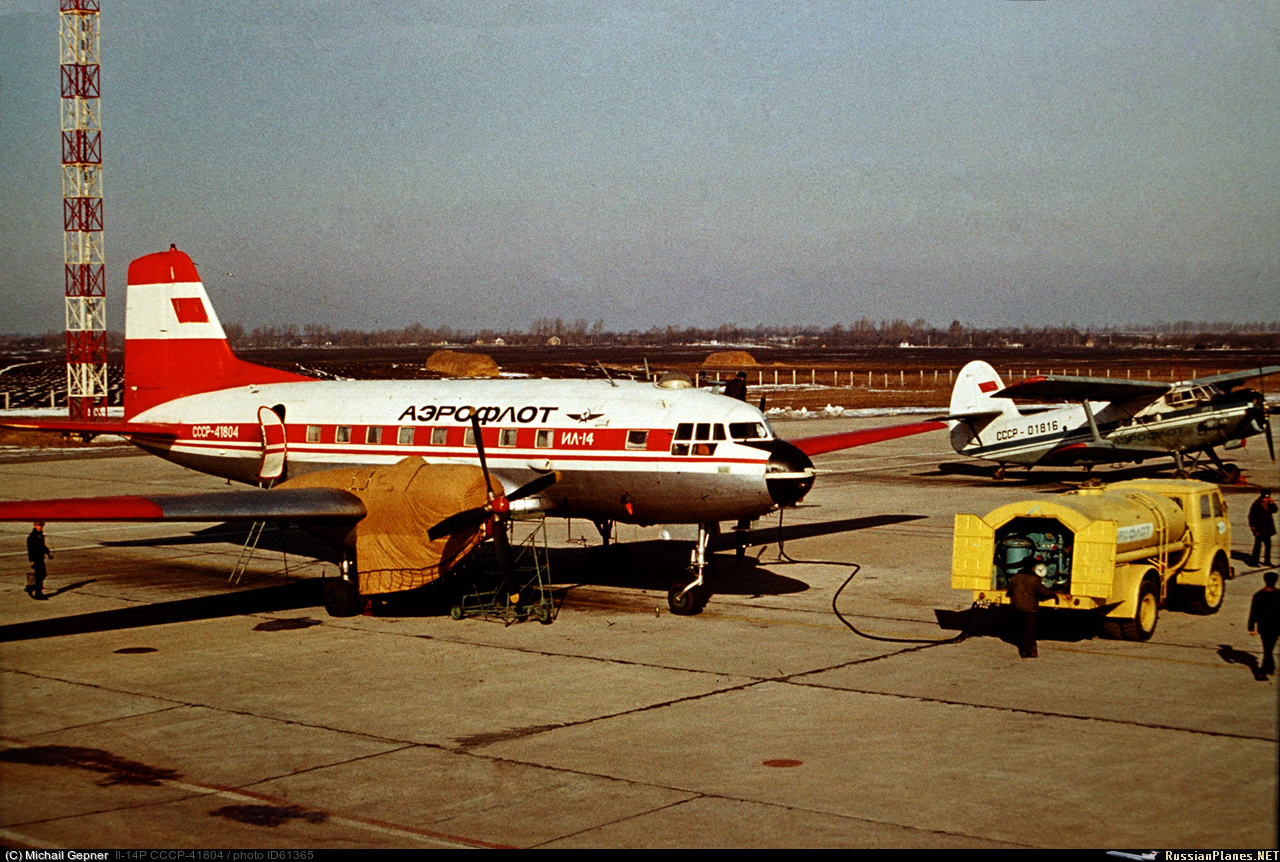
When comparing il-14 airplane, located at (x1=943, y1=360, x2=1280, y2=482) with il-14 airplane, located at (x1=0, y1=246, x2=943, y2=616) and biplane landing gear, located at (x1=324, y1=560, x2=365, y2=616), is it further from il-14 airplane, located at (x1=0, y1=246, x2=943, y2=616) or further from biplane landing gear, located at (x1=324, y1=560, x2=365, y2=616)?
biplane landing gear, located at (x1=324, y1=560, x2=365, y2=616)

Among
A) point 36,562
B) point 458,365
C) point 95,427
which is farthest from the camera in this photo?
point 458,365

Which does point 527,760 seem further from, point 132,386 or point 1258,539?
point 132,386

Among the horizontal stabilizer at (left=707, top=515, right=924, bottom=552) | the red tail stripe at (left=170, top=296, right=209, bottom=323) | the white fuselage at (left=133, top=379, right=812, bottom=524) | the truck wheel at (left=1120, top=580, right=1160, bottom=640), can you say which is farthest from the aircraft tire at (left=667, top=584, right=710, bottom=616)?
the red tail stripe at (left=170, top=296, right=209, bottom=323)

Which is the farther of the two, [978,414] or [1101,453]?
[978,414]

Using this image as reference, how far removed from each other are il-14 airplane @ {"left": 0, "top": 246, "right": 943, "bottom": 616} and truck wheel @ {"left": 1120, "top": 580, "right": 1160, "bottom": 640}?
6500mm

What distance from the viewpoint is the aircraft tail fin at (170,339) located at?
34.8 meters

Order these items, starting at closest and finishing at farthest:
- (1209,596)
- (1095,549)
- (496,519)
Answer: (1095,549)
(1209,596)
(496,519)

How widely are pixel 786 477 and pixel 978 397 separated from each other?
27232mm

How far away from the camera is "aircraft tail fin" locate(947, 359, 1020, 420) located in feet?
155

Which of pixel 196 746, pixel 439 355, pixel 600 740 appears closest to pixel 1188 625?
pixel 600 740

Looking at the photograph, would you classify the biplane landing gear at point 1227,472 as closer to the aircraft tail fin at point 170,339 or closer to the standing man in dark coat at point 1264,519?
the standing man in dark coat at point 1264,519

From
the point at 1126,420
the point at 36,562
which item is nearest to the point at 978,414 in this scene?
the point at 1126,420

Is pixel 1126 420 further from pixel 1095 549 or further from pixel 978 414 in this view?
pixel 1095 549

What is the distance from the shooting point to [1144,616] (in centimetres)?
2164
